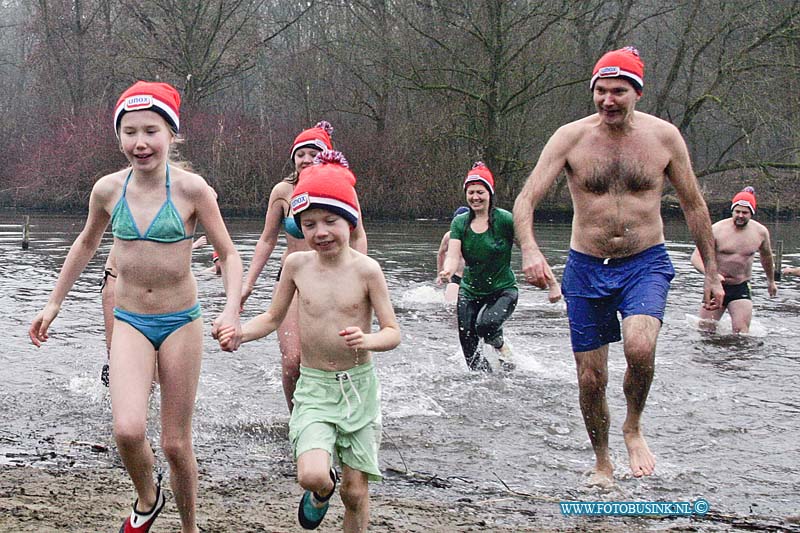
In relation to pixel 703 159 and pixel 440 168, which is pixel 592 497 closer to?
pixel 440 168

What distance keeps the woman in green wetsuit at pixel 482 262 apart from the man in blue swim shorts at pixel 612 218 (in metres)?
2.97

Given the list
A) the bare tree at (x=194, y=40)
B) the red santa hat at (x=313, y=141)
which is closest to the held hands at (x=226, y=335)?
the red santa hat at (x=313, y=141)

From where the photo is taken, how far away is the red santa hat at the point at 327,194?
15.1ft

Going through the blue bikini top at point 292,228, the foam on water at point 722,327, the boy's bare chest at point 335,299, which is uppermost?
the blue bikini top at point 292,228

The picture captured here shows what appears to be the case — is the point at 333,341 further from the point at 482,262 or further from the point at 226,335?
the point at 482,262

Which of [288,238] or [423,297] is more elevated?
[288,238]

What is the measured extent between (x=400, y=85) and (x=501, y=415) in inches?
1011

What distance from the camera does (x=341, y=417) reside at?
4.42 meters

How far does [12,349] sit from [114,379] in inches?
247

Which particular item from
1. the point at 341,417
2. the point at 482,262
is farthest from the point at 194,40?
the point at 341,417

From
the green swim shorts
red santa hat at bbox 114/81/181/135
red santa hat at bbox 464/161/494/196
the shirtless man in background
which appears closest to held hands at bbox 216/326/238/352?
the green swim shorts

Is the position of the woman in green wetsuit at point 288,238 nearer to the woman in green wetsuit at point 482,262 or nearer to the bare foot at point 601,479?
the bare foot at point 601,479

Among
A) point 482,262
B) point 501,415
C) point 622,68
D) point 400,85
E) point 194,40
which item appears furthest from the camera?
point 194,40

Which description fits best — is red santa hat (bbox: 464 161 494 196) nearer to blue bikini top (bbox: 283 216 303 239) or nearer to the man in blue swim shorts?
blue bikini top (bbox: 283 216 303 239)
